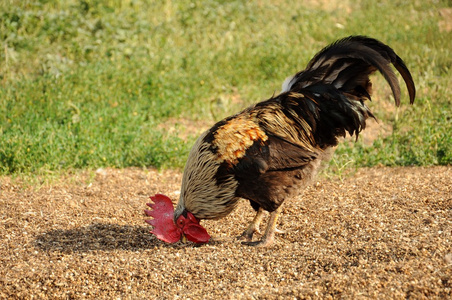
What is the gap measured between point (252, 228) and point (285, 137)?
101 centimetres

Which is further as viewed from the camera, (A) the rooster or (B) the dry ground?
(A) the rooster

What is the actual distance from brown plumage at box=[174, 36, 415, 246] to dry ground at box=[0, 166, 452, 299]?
1.62ft

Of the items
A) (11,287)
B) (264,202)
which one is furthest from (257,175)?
(11,287)

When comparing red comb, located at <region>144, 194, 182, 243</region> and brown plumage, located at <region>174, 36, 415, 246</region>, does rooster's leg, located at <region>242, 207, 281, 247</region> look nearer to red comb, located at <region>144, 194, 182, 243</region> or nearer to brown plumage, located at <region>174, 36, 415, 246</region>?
brown plumage, located at <region>174, 36, 415, 246</region>

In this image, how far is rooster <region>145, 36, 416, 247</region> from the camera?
4.48 metres

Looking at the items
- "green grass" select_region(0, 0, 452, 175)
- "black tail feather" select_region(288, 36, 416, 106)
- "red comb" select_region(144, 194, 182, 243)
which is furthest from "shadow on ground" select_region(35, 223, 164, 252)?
"black tail feather" select_region(288, 36, 416, 106)

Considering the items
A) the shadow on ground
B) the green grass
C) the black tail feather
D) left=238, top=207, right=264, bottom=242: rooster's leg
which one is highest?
the black tail feather

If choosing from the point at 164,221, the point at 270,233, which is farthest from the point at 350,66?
the point at 164,221

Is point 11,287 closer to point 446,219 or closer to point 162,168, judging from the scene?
point 162,168

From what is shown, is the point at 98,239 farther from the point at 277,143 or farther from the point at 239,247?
the point at 277,143

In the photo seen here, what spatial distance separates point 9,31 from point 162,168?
15.5 ft

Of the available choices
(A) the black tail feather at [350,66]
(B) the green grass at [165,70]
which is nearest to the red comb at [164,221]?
(A) the black tail feather at [350,66]

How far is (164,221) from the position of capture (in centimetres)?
468

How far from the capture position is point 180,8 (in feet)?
38.4
